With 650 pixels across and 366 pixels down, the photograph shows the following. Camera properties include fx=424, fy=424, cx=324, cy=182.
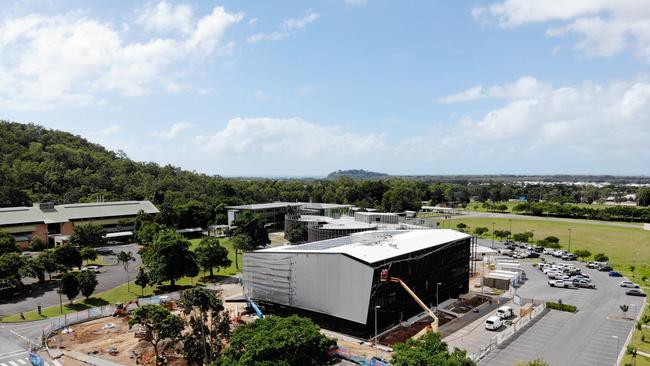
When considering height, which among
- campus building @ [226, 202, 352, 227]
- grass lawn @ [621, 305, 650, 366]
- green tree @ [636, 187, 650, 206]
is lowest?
grass lawn @ [621, 305, 650, 366]

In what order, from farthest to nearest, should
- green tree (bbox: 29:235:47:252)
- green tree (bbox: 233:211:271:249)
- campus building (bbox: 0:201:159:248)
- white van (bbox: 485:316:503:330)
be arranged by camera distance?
campus building (bbox: 0:201:159:248) → green tree (bbox: 29:235:47:252) → green tree (bbox: 233:211:271:249) → white van (bbox: 485:316:503:330)

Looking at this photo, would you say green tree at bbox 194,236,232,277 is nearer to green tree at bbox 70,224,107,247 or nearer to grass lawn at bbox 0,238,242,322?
grass lawn at bbox 0,238,242,322

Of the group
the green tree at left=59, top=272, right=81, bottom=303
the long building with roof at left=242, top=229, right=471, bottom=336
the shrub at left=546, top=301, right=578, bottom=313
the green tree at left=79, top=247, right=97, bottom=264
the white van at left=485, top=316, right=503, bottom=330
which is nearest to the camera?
the long building with roof at left=242, top=229, right=471, bottom=336

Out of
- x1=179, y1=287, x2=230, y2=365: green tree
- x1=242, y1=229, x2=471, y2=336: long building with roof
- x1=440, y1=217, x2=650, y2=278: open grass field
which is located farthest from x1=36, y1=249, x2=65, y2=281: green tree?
x1=440, y1=217, x2=650, y2=278: open grass field

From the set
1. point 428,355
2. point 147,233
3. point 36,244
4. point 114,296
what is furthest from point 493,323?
point 36,244

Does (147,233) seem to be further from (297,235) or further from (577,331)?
Result: (577,331)

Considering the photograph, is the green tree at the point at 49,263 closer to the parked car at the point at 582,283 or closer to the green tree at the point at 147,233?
the green tree at the point at 147,233

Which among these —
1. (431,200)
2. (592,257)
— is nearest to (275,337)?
(592,257)
